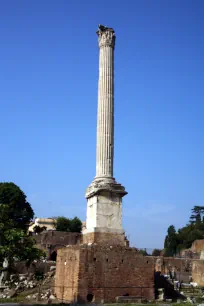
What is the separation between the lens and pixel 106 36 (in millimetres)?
20453

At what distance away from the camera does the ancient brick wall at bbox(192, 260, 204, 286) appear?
131 ft

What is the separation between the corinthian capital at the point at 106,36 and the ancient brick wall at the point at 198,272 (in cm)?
2698

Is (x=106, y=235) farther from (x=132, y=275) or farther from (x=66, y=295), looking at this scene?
(x=66, y=295)

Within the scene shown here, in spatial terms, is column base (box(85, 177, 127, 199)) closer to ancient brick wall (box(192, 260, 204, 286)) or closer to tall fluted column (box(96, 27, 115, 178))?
tall fluted column (box(96, 27, 115, 178))

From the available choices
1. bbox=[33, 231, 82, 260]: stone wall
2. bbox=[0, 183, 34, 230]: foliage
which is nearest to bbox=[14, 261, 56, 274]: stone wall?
bbox=[33, 231, 82, 260]: stone wall

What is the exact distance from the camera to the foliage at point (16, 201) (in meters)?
57.9

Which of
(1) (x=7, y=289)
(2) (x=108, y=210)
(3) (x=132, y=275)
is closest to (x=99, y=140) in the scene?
(2) (x=108, y=210)

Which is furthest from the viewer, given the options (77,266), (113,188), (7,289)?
(7,289)

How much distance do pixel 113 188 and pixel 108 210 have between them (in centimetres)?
96

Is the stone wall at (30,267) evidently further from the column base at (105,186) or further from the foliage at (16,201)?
the foliage at (16,201)

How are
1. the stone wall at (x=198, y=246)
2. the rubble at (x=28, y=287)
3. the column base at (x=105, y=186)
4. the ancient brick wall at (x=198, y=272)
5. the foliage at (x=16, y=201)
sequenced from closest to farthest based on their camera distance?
the column base at (x=105, y=186) → the rubble at (x=28, y=287) → the ancient brick wall at (x=198, y=272) → the foliage at (x=16, y=201) → the stone wall at (x=198, y=246)

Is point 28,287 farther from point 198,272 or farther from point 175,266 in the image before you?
A: point 175,266

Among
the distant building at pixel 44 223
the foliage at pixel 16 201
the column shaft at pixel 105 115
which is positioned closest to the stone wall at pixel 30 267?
the column shaft at pixel 105 115

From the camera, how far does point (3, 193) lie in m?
58.8
